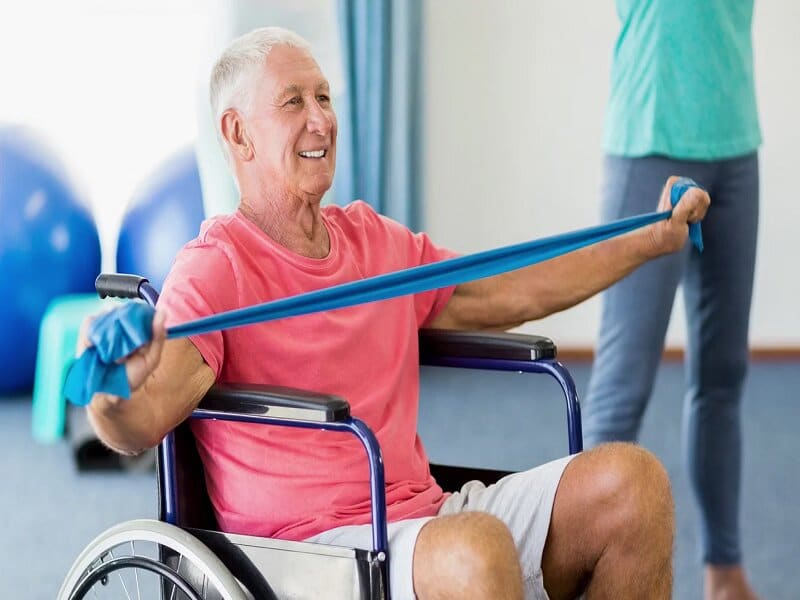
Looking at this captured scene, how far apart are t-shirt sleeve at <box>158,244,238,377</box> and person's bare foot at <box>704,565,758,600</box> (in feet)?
4.51

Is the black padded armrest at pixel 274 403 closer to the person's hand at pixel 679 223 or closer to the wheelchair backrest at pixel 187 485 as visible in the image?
the wheelchair backrest at pixel 187 485

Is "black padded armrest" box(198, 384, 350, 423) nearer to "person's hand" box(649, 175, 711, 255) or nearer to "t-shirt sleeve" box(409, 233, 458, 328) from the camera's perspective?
"t-shirt sleeve" box(409, 233, 458, 328)

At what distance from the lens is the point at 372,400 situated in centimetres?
181

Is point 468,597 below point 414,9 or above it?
below

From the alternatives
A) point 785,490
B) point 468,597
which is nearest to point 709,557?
point 785,490

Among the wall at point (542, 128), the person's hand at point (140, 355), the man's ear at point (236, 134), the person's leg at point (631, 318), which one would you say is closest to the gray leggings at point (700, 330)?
the person's leg at point (631, 318)

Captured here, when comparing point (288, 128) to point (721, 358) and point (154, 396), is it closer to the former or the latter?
point (154, 396)

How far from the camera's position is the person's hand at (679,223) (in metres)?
1.99

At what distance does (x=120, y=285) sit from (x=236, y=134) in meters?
0.29

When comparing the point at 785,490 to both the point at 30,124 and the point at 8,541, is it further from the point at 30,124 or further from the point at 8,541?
the point at 30,124

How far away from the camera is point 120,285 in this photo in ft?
5.79

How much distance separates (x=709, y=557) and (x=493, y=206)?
2.20 m

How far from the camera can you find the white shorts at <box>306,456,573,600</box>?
157 cm

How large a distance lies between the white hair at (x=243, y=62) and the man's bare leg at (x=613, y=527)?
0.73 meters
